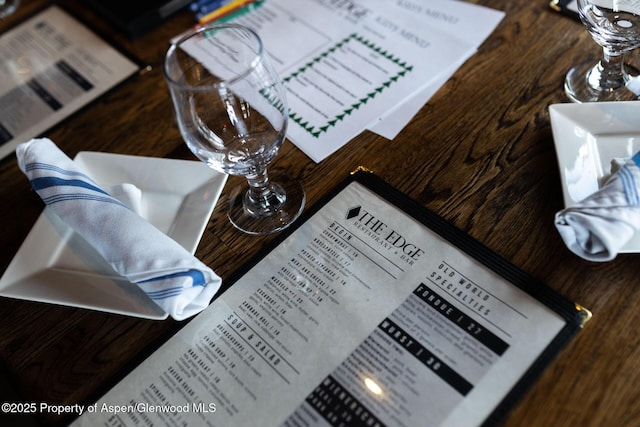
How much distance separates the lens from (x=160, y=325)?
0.56 metres

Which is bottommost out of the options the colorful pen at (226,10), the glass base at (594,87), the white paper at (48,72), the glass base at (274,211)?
the white paper at (48,72)

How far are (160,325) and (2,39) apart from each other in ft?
2.21

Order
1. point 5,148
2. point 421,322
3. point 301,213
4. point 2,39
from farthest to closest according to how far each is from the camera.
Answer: point 2,39 → point 5,148 → point 301,213 → point 421,322

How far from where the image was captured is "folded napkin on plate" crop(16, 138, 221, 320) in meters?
0.52

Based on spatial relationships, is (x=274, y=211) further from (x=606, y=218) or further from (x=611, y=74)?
(x=611, y=74)

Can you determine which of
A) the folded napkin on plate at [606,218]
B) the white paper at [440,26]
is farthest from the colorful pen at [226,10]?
the folded napkin on plate at [606,218]

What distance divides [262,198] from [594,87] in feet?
1.39

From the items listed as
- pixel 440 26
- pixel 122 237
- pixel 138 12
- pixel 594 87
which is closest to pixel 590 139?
pixel 594 87

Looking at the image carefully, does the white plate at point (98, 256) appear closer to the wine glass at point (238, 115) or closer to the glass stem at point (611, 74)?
the wine glass at point (238, 115)

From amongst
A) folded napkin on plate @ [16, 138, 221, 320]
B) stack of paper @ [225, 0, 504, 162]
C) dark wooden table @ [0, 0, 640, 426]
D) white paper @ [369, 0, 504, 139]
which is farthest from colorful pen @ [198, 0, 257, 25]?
folded napkin on plate @ [16, 138, 221, 320]

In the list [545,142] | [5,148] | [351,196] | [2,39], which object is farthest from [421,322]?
[2,39]

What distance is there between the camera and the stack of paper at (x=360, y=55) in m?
0.71

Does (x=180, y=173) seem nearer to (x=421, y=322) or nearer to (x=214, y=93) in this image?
(x=214, y=93)

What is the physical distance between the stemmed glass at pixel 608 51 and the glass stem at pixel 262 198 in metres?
0.38
